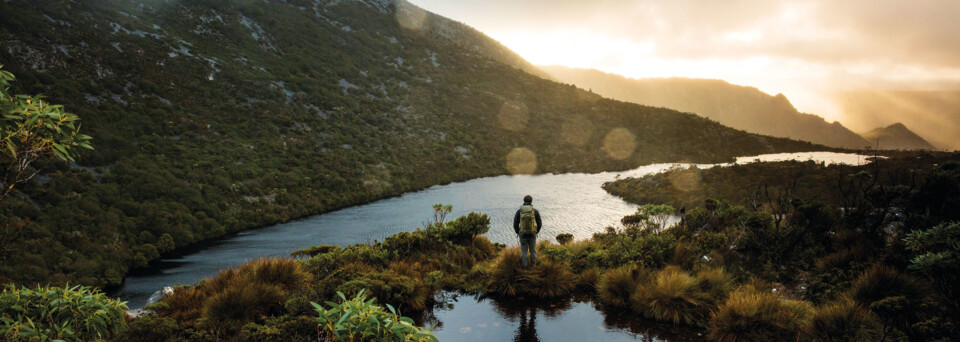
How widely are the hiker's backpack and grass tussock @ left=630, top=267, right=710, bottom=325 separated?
3.17 m

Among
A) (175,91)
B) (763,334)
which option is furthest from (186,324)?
(175,91)

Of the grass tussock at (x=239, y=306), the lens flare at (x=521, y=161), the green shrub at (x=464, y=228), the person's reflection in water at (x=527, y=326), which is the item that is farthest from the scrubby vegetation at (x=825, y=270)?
the lens flare at (x=521, y=161)

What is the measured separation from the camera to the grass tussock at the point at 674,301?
8.91 metres

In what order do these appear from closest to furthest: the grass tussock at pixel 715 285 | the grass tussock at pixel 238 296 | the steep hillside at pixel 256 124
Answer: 1. the grass tussock at pixel 238 296
2. the grass tussock at pixel 715 285
3. the steep hillside at pixel 256 124

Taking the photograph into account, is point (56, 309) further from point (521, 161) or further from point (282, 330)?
point (521, 161)

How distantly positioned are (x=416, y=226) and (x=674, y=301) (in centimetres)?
1932

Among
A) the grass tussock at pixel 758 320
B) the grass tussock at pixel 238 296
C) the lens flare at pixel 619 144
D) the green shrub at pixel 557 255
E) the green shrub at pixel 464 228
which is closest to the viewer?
the grass tussock at pixel 758 320

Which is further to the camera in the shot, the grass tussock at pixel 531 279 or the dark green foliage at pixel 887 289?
the grass tussock at pixel 531 279

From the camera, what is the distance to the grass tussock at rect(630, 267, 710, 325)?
891 centimetres

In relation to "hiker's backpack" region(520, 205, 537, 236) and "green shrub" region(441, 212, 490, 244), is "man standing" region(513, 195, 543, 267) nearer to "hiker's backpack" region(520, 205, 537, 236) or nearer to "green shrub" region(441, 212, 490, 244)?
"hiker's backpack" region(520, 205, 537, 236)

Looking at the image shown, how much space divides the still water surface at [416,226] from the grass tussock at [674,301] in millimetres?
1124

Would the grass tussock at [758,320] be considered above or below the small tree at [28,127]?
below

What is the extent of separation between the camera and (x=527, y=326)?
9000mm

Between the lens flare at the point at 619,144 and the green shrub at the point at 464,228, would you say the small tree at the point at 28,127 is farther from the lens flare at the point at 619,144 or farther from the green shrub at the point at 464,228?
the lens flare at the point at 619,144
